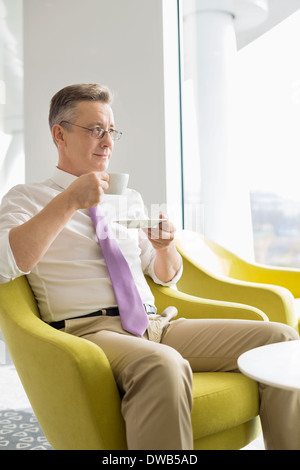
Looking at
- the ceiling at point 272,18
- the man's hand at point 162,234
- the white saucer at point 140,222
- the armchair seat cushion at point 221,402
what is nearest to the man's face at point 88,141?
the man's hand at point 162,234

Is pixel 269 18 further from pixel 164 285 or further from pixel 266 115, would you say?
pixel 164 285

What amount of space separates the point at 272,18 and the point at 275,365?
3250mm

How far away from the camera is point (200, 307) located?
6.53 ft

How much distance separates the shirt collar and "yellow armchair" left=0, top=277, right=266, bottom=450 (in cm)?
37

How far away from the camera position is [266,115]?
4016 millimetres

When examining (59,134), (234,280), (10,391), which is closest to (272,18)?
(234,280)

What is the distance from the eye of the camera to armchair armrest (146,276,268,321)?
1.91 m

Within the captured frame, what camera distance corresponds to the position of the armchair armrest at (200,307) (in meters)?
1.91

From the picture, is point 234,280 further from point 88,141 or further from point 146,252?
point 88,141

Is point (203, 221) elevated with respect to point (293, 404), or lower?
elevated

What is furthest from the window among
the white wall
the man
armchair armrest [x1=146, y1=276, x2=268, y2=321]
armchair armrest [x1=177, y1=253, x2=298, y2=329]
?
the man

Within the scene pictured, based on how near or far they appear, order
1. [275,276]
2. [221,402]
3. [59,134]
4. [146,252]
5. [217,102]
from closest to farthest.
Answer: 1. [221,402]
2. [59,134]
3. [146,252]
4. [275,276]
5. [217,102]

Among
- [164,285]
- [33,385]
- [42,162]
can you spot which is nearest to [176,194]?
[42,162]

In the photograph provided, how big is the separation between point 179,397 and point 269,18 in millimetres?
3362
